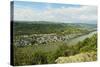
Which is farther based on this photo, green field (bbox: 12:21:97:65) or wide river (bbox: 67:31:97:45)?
wide river (bbox: 67:31:97:45)

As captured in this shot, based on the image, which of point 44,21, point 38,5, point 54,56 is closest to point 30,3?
point 38,5

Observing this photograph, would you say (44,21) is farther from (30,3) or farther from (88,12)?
(88,12)

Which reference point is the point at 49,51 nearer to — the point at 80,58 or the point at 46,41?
the point at 46,41

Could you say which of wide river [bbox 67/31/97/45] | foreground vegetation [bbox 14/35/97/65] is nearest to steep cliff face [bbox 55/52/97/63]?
foreground vegetation [bbox 14/35/97/65]

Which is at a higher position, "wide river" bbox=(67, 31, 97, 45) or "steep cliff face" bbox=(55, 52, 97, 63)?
"wide river" bbox=(67, 31, 97, 45)

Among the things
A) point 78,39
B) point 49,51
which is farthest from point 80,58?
point 49,51

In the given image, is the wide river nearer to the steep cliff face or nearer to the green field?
the green field
